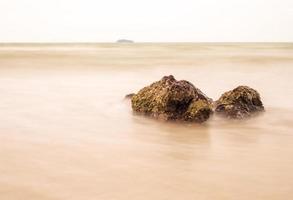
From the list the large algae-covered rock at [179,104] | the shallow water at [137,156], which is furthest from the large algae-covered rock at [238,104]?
the large algae-covered rock at [179,104]

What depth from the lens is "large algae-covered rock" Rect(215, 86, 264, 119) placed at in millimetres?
6531

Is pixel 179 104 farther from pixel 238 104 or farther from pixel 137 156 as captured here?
pixel 137 156

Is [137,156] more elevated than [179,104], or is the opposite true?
[179,104]

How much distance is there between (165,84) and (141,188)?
136 inches

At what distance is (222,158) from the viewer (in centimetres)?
430

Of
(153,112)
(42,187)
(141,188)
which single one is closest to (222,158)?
(141,188)

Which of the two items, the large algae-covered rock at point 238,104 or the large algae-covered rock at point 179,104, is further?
the large algae-covered rock at point 238,104

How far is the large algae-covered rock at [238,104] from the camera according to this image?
6.53 metres

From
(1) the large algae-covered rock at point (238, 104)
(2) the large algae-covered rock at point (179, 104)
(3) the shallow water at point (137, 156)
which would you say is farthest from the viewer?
(1) the large algae-covered rock at point (238, 104)

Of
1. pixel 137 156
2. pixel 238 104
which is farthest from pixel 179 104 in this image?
pixel 137 156

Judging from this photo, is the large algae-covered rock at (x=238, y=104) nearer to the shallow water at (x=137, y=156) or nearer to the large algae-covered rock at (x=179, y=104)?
the shallow water at (x=137, y=156)

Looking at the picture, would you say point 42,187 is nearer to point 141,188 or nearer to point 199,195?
point 141,188

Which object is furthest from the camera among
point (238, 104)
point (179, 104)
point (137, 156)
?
point (238, 104)

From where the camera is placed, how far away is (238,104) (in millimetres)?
6754
